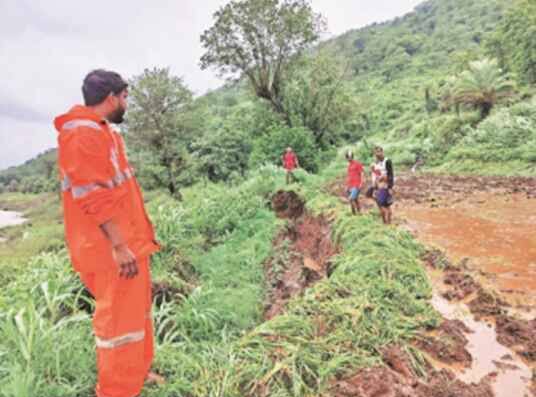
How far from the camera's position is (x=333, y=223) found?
688 cm

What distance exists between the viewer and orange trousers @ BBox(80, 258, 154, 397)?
198 cm

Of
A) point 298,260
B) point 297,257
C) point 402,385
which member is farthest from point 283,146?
point 402,385

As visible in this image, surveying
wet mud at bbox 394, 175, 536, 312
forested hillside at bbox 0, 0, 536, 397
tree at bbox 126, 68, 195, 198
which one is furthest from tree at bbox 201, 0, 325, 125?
wet mud at bbox 394, 175, 536, 312

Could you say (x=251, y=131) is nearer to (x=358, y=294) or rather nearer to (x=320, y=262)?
(x=320, y=262)

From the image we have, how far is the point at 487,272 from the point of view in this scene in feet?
14.1

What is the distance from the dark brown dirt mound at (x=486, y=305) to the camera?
11.2 feet

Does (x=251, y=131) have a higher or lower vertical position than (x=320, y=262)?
higher

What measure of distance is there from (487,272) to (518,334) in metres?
1.37

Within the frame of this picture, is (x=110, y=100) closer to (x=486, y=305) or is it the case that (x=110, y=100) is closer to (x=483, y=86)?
(x=486, y=305)

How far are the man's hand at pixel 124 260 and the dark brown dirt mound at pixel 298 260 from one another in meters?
2.81

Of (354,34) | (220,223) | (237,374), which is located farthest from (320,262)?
(354,34)

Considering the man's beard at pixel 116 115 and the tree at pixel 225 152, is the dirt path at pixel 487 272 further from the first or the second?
the tree at pixel 225 152

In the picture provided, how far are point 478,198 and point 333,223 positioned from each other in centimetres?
386

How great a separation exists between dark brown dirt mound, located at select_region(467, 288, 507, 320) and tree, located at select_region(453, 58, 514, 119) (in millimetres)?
14685
